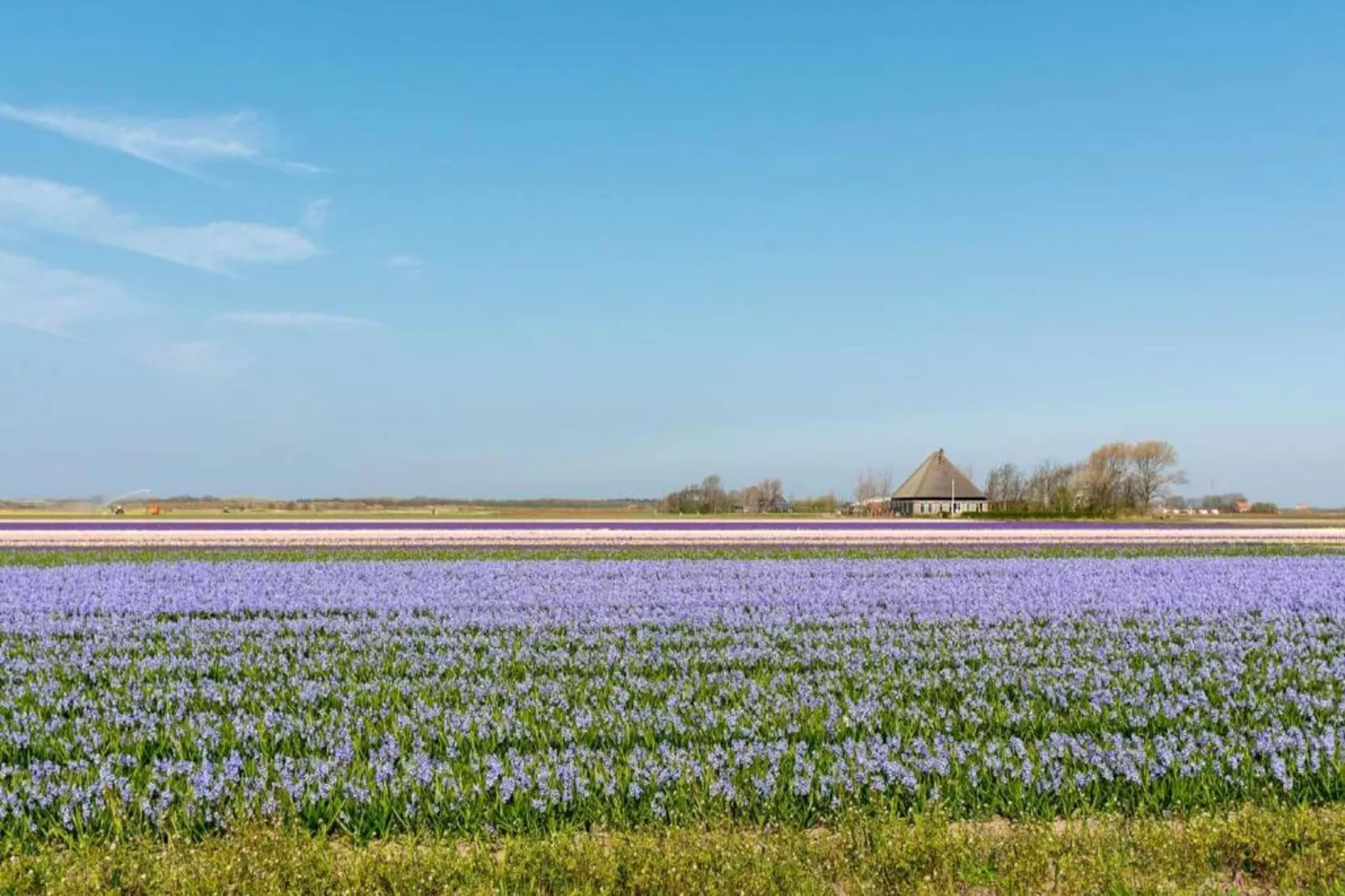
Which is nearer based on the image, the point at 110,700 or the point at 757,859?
the point at 757,859

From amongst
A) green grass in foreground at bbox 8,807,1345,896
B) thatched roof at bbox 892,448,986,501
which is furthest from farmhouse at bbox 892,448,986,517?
green grass in foreground at bbox 8,807,1345,896

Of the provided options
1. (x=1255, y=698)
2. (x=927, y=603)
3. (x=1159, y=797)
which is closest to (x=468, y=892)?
(x=1159, y=797)

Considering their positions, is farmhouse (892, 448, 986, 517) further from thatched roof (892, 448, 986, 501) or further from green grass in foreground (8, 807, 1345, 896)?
green grass in foreground (8, 807, 1345, 896)

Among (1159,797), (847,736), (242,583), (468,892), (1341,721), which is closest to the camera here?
(468,892)

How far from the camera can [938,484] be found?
324 ft

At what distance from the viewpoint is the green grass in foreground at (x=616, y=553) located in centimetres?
2723

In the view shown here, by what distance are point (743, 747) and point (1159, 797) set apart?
3019 mm

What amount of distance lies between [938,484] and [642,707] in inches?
3640

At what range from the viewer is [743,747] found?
8219 mm

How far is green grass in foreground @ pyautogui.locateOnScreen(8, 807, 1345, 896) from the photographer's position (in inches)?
233

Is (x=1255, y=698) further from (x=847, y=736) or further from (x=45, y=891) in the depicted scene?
(x=45, y=891)

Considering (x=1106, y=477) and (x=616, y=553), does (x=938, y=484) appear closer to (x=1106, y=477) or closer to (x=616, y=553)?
(x=1106, y=477)

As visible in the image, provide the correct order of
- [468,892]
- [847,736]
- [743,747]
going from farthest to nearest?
[847,736] < [743,747] < [468,892]

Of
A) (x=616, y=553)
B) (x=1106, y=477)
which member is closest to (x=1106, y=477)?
(x=1106, y=477)
